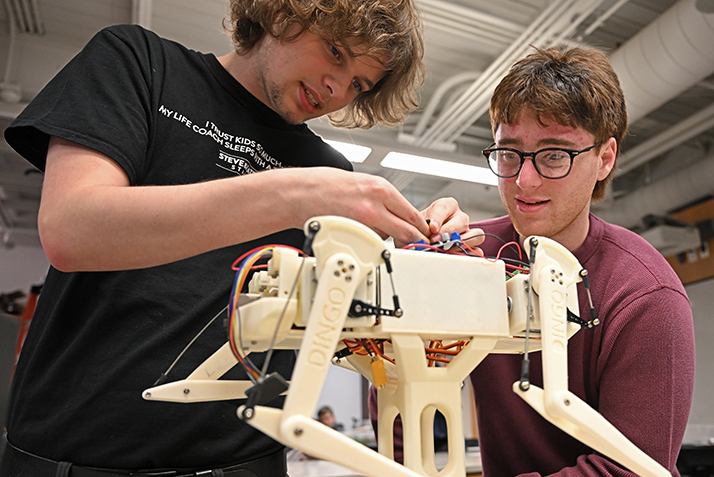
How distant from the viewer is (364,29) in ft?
3.47

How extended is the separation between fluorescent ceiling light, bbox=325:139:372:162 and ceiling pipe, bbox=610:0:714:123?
1.62 m

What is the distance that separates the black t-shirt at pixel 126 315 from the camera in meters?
0.77

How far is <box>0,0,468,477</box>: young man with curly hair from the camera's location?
629mm

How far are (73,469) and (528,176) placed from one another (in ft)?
3.21

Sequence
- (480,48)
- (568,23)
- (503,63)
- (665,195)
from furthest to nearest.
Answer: (665,195) → (480,48) → (503,63) → (568,23)

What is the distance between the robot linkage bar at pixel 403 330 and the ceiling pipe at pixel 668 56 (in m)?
2.72

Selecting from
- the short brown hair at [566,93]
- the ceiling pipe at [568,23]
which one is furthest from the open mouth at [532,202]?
the ceiling pipe at [568,23]

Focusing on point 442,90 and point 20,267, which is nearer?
point 442,90

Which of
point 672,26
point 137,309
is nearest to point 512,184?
point 137,309

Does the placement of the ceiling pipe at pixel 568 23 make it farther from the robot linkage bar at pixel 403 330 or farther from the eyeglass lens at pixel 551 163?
the robot linkage bar at pixel 403 330

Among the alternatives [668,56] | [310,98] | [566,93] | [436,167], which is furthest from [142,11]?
[668,56]

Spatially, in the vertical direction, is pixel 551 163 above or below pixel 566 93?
below

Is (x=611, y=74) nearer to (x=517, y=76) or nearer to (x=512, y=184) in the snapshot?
(x=517, y=76)

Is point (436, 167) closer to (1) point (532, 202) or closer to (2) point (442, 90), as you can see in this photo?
(2) point (442, 90)
